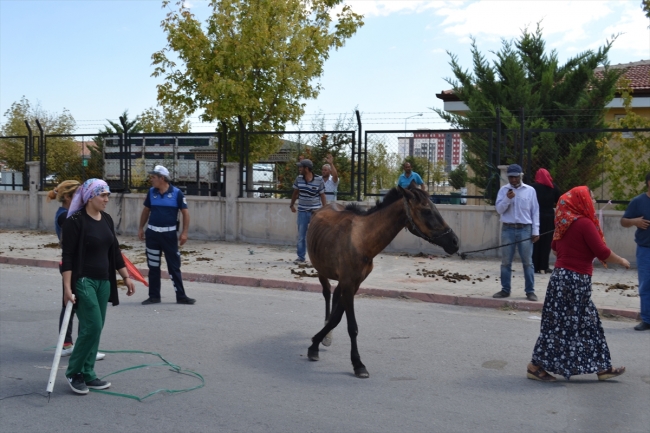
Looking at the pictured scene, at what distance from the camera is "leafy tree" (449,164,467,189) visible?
15570mm

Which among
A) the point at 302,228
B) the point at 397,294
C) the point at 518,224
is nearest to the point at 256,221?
the point at 302,228

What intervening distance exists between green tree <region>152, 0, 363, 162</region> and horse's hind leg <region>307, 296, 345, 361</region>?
44.6 feet

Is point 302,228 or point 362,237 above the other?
point 362,237

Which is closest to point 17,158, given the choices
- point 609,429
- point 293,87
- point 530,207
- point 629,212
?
point 293,87

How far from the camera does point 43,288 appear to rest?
11.2 m

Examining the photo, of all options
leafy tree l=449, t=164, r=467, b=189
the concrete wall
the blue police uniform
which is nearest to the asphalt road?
the blue police uniform

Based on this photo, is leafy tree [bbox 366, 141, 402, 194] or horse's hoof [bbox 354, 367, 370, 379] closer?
horse's hoof [bbox 354, 367, 370, 379]

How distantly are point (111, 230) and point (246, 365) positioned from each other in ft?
6.09

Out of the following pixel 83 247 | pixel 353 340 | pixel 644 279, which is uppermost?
pixel 83 247

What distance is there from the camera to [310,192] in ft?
43.4

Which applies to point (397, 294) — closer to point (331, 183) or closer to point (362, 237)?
point (362, 237)

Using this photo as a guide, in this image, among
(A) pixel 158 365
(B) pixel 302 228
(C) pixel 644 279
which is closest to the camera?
(A) pixel 158 365

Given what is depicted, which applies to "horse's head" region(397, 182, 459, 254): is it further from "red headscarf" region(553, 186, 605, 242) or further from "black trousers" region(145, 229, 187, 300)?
"black trousers" region(145, 229, 187, 300)

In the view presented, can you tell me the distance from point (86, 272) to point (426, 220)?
3.04 metres
